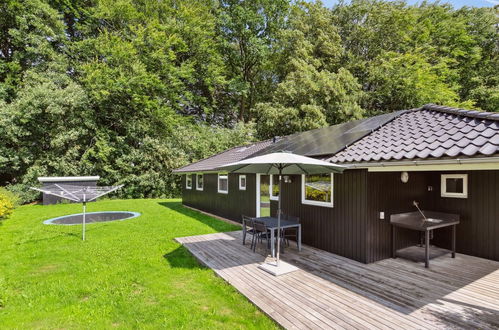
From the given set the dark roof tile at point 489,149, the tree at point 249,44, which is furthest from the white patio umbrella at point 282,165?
the tree at point 249,44

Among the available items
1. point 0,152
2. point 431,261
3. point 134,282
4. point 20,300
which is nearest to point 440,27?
point 431,261

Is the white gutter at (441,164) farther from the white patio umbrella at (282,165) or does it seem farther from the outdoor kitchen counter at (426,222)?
the outdoor kitchen counter at (426,222)

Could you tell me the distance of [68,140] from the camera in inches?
682

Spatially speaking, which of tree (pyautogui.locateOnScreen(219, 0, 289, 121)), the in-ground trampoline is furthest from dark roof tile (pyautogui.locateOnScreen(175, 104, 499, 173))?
tree (pyautogui.locateOnScreen(219, 0, 289, 121))

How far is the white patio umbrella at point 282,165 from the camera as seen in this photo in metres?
4.81

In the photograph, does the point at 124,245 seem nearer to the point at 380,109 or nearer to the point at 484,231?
the point at 484,231

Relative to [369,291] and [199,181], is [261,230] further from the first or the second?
[199,181]

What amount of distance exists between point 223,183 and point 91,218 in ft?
18.9

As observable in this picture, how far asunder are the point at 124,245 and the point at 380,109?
19380 millimetres

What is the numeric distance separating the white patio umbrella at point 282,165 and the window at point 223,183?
4.50 meters

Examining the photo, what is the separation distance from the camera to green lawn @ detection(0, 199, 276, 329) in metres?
3.58

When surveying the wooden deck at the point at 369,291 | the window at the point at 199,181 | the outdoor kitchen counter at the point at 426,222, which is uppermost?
the window at the point at 199,181

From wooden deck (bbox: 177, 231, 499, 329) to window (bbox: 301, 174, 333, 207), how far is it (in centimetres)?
123

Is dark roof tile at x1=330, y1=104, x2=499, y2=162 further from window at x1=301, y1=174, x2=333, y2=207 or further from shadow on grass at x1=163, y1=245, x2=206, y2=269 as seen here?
shadow on grass at x1=163, y1=245, x2=206, y2=269
